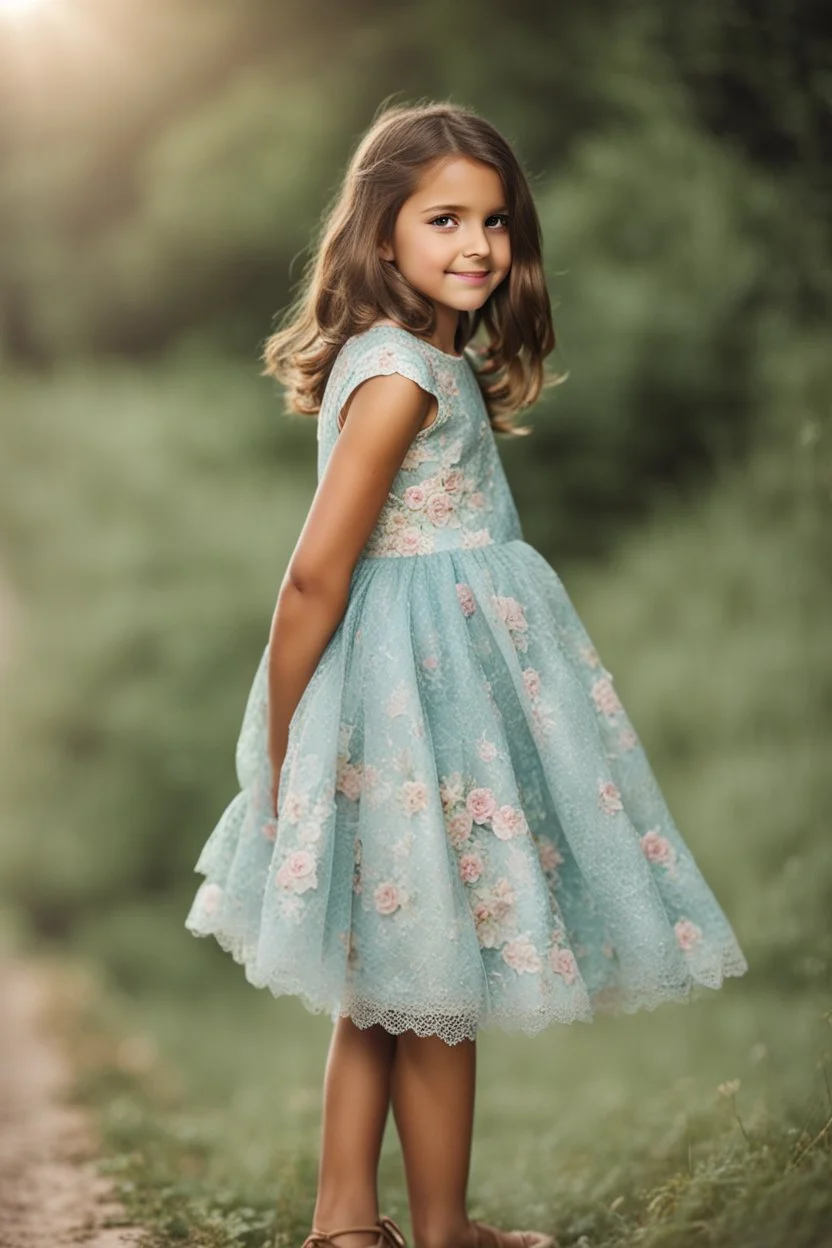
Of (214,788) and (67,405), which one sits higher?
(67,405)

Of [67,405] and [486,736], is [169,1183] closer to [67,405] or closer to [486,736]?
[486,736]

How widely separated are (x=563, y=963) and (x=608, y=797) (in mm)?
233

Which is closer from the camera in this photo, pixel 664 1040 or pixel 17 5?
pixel 17 5

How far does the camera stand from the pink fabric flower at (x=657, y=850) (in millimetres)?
2025

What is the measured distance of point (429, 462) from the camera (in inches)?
79.0

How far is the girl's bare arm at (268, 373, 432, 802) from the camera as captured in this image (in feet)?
6.15

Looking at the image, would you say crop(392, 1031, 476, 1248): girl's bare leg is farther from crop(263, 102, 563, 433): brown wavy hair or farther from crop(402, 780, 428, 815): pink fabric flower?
crop(263, 102, 563, 433): brown wavy hair

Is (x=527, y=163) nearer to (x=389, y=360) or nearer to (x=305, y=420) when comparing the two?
(x=305, y=420)

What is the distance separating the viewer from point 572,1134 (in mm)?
2975

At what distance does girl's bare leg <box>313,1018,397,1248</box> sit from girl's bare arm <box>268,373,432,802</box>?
0.50 m

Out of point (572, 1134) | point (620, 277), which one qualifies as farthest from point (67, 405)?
point (572, 1134)

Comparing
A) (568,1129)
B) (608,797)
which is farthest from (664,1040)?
(608,797)

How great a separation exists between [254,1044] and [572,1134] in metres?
2.40

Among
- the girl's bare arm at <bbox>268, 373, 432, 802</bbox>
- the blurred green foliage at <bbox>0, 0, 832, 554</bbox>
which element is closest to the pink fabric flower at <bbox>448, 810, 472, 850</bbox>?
the girl's bare arm at <bbox>268, 373, 432, 802</bbox>
